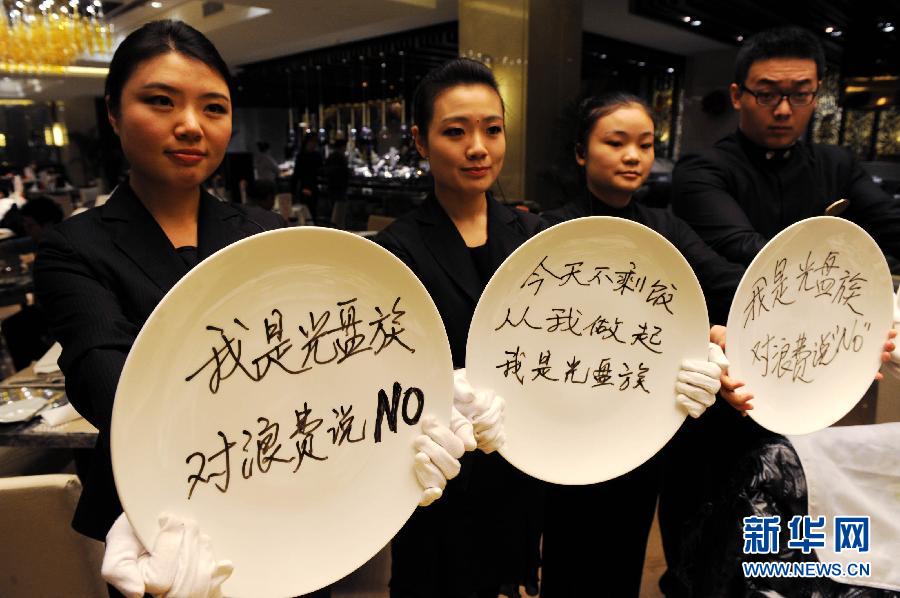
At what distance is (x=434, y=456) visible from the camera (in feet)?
2.43

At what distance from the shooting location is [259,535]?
67 centimetres

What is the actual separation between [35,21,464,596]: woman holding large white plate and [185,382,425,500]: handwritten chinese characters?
63 mm

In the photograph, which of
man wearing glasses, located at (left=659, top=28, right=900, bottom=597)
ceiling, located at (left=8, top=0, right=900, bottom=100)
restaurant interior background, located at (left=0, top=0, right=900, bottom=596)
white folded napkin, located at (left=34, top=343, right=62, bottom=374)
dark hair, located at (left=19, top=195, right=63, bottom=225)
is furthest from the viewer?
ceiling, located at (left=8, top=0, right=900, bottom=100)

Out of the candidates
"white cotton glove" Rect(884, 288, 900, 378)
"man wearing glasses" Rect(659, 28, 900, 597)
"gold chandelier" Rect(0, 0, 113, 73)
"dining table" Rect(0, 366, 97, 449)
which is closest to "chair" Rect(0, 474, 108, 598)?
"dining table" Rect(0, 366, 97, 449)

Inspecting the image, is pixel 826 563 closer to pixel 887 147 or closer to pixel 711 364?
pixel 711 364

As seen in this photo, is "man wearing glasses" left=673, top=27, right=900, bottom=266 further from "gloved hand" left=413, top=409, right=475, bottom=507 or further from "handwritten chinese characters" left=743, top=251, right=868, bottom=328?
"gloved hand" left=413, top=409, right=475, bottom=507

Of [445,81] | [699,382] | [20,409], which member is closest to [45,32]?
[20,409]

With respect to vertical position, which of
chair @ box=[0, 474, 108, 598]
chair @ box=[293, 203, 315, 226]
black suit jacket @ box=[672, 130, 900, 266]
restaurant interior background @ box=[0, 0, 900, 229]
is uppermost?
restaurant interior background @ box=[0, 0, 900, 229]

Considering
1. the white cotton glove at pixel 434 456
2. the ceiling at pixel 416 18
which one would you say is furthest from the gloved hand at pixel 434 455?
the ceiling at pixel 416 18

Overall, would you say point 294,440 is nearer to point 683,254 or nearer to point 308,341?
point 308,341

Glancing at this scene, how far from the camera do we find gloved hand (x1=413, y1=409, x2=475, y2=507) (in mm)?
741

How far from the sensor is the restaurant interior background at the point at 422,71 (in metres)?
5.11

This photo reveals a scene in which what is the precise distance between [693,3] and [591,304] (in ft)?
19.4

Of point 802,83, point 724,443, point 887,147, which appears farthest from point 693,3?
point 724,443
